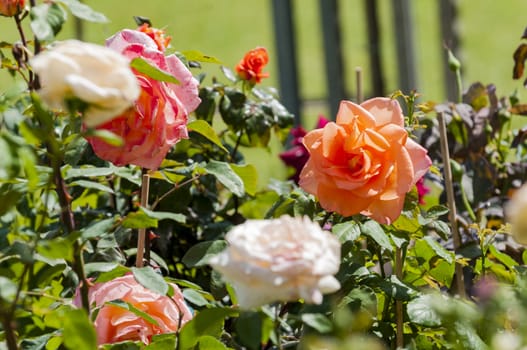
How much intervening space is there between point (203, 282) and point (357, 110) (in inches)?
13.1

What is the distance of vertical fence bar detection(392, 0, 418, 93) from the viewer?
4.29 meters

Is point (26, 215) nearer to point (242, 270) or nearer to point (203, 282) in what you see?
point (203, 282)

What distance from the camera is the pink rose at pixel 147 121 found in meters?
0.78

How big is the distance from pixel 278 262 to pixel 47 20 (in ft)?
0.83

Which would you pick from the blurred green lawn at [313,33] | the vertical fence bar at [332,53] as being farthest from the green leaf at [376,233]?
the blurred green lawn at [313,33]

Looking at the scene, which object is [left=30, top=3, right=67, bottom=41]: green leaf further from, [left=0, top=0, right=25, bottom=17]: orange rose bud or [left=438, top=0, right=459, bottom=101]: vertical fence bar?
[left=438, top=0, right=459, bottom=101]: vertical fence bar

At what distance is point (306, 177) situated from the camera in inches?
32.9

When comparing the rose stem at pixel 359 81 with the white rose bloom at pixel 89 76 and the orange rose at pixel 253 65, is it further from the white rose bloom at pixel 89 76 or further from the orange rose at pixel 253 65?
the white rose bloom at pixel 89 76

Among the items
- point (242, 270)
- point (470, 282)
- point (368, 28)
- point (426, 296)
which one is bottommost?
point (368, 28)

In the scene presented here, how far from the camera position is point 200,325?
2.43 ft

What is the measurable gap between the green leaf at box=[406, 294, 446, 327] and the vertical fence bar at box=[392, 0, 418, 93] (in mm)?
3520

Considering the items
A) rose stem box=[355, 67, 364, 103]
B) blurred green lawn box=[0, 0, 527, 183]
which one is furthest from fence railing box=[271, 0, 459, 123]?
rose stem box=[355, 67, 364, 103]

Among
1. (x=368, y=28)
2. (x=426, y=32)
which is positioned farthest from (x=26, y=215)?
(x=426, y=32)

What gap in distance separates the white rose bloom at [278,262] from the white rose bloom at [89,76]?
10 cm
